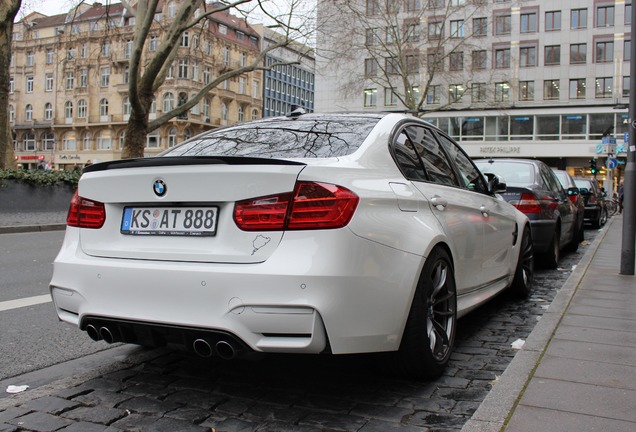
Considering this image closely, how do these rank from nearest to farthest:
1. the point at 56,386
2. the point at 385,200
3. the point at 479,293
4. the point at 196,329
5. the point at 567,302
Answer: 1. the point at 196,329
2. the point at 385,200
3. the point at 56,386
4. the point at 479,293
5. the point at 567,302

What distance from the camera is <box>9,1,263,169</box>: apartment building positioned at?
236 ft

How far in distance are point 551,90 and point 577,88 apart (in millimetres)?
2100

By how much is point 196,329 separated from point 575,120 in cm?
5535

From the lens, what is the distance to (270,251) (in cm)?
281

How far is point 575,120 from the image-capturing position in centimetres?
5231

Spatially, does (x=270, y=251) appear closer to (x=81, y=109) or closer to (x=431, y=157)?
(x=431, y=157)

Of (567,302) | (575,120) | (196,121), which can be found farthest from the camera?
(196,121)

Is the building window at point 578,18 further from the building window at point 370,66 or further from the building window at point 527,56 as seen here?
the building window at point 370,66

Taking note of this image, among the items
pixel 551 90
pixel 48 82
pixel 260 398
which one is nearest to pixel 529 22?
pixel 551 90

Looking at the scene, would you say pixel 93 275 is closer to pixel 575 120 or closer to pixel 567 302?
pixel 567 302

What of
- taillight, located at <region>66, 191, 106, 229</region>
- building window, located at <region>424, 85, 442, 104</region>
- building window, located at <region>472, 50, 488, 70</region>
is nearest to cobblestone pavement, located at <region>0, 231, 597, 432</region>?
taillight, located at <region>66, 191, 106, 229</region>

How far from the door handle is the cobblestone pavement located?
1.04m

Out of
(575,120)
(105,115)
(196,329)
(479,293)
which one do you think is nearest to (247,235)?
(196,329)

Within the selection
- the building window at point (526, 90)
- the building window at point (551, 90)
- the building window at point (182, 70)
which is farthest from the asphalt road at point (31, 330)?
the building window at point (182, 70)
